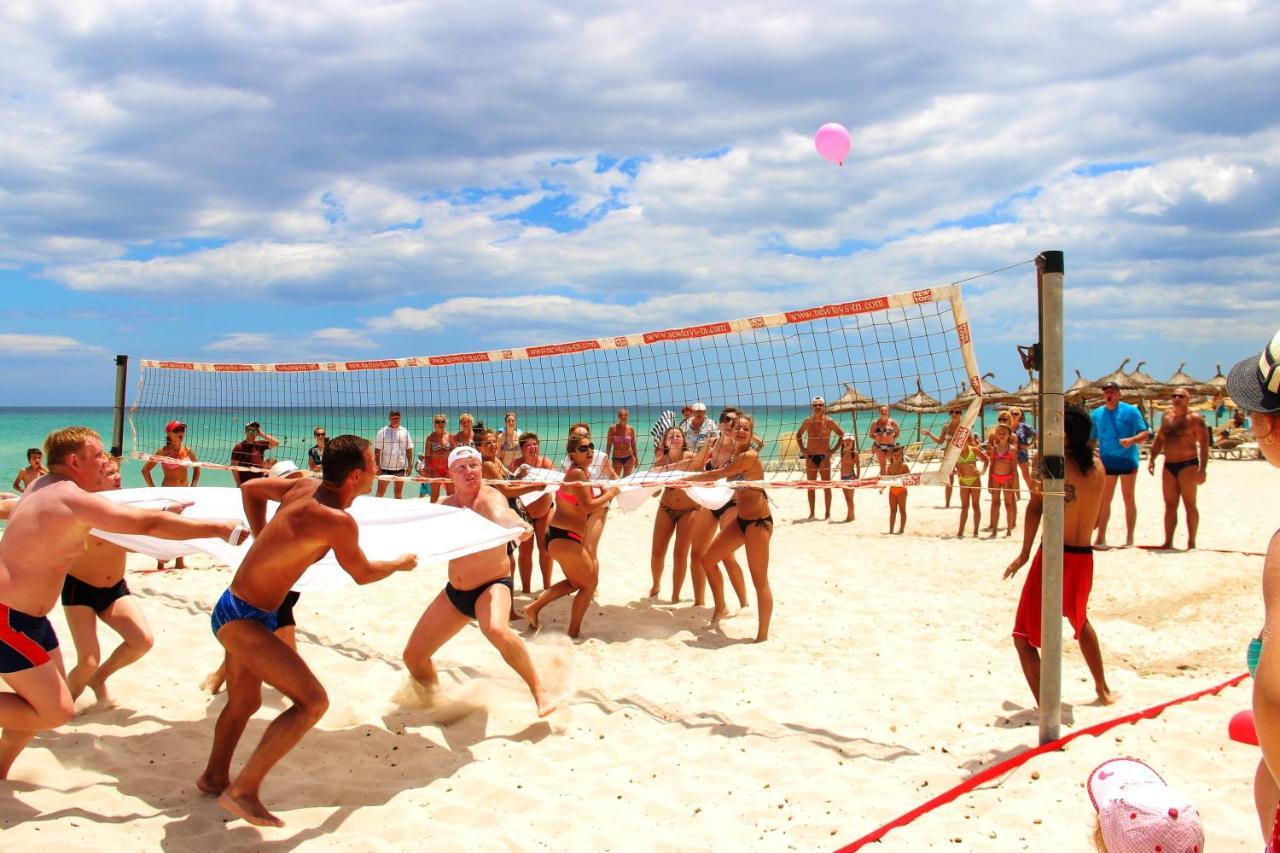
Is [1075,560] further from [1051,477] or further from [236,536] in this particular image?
[236,536]

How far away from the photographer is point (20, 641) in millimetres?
3068

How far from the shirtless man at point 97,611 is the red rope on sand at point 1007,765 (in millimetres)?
3463

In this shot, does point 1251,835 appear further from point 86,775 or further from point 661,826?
point 86,775

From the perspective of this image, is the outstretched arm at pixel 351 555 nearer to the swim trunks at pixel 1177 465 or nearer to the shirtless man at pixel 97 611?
the shirtless man at pixel 97 611

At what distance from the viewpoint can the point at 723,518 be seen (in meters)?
6.06

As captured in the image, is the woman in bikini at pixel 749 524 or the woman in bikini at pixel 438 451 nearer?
the woman in bikini at pixel 749 524

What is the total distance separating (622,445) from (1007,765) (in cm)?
527

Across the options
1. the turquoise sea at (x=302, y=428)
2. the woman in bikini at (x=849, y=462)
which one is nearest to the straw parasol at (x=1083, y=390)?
the turquoise sea at (x=302, y=428)

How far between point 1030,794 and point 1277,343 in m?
2.61

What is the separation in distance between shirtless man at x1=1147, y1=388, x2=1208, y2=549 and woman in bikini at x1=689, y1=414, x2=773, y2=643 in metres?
4.51

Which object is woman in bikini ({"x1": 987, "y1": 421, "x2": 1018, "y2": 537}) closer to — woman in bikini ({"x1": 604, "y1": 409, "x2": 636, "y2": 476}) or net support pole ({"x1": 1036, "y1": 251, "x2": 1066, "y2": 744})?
woman in bikini ({"x1": 604, "y1": 409, "x2": 636, "y2": 476})

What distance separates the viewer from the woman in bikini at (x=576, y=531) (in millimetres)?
5684

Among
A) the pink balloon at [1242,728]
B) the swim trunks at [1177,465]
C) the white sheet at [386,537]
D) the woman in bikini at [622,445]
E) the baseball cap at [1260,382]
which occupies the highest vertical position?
the baseball cap at [1260,382]

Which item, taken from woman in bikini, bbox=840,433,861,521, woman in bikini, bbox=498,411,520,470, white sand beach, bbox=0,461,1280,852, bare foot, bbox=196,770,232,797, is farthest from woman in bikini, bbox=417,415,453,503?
bare foot, bbox=196,770,232,797
